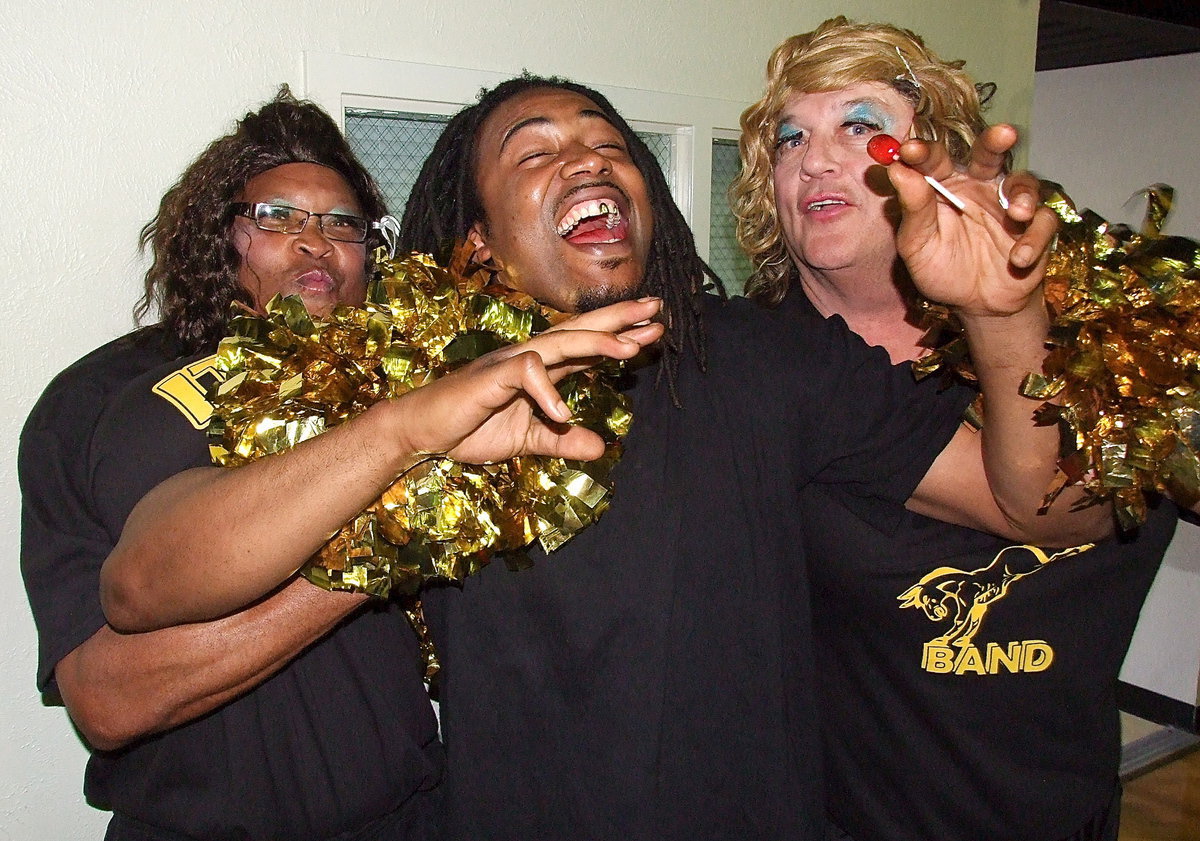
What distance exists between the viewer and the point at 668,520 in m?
1.47

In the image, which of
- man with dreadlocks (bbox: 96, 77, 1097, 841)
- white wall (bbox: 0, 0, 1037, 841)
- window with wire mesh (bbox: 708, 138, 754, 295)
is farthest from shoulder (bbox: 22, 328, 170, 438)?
window with wire mesh (bbox: 708, 138, 754, 295)

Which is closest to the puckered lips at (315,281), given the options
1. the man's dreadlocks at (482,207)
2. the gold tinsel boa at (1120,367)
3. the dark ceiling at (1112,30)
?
the man's dreadlocks at (482,207)

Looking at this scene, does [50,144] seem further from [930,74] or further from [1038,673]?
[1038,673]

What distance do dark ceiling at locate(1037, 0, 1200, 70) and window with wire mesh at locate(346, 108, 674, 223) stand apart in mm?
3096

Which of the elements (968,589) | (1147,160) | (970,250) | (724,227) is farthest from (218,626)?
(1147,160)

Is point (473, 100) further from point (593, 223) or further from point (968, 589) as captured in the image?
point (968, 589)

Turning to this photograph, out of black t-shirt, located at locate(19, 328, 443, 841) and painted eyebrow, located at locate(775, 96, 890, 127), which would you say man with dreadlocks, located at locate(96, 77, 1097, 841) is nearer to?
black t-shirt, located at locate(19, 328, 443, 841)

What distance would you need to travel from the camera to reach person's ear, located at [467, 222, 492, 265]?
1.71 meters

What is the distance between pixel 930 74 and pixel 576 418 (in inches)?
51.2

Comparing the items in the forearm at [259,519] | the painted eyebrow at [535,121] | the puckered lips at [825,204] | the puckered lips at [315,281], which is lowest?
the forearm at [259,519]

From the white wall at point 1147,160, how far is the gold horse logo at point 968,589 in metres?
4.13

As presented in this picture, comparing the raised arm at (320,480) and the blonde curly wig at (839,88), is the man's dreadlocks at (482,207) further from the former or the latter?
the raised arm at (320,480)

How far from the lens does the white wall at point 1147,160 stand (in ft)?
17.2

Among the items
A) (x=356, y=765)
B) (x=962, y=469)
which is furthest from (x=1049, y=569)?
(x=356, y=765)
